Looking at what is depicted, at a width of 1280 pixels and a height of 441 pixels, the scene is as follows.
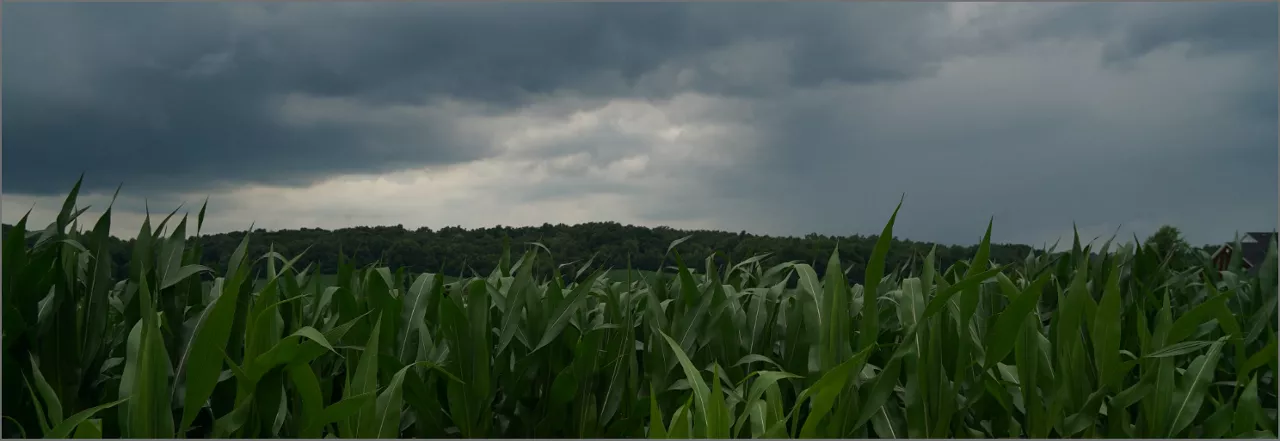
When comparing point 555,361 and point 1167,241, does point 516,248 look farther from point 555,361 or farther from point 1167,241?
point 1167,241

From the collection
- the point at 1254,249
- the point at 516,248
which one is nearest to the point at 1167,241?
the point at 1254,249

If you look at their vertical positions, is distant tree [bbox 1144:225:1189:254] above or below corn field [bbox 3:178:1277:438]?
above

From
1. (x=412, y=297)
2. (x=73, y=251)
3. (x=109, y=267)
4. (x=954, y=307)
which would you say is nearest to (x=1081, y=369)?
(x=954, y=307)

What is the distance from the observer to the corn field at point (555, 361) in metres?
1.59

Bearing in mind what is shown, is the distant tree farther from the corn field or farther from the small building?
the corn field

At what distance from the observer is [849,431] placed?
1704mm

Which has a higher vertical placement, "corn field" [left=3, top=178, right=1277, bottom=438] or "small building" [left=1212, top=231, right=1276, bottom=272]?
"small building" [left=1212, top=231, right=1276, bottom=272]

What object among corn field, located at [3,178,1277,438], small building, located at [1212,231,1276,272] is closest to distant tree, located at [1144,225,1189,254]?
small building, located at [1212,231,1276,272]

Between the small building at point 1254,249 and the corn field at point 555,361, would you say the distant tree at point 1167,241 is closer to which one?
the small building at point 1254,249

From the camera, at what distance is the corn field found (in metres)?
1.59

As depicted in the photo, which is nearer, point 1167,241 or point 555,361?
point 555,361

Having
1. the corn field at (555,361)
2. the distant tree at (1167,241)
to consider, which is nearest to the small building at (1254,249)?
the distant tree at (1167,241)

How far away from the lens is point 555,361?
6.64 ft

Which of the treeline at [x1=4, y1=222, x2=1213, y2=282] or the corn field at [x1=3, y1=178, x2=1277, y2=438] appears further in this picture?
the treeline at [x1=4, y1=222, x2=1213, y2=282]
